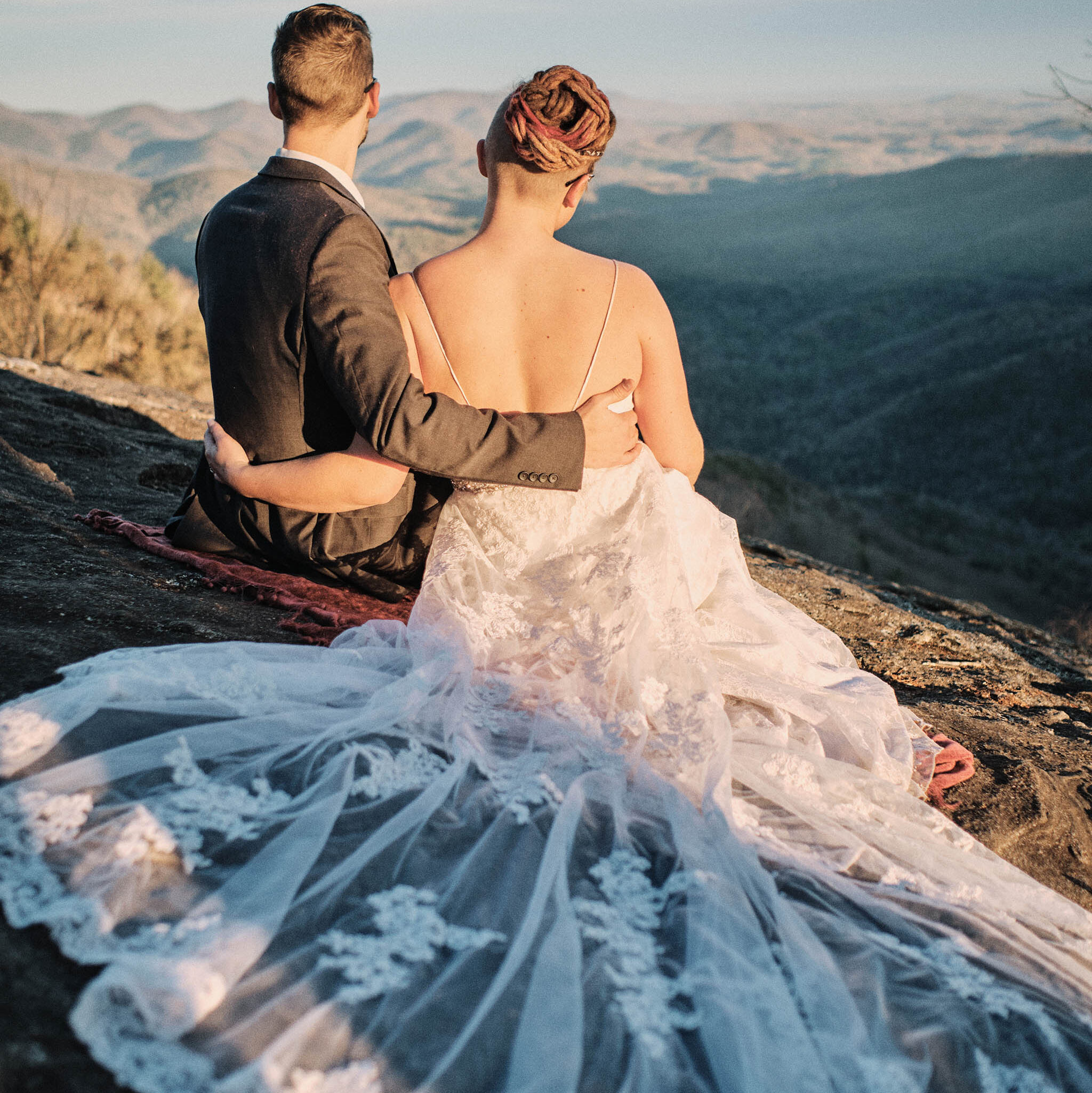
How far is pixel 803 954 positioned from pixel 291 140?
8.11 feet

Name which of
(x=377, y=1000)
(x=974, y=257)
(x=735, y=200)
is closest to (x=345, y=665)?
(x=377, y=1000)

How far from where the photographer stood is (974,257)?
155ft

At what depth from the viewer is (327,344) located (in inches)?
89.9

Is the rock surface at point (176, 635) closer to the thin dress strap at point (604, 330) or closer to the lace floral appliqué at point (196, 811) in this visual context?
the lace floral appliqué at point (196, 811)

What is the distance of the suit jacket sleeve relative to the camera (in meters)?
2.20

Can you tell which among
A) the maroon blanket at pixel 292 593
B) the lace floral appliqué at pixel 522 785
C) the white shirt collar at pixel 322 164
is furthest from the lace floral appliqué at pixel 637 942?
the white shirt collar at pixel 322 164

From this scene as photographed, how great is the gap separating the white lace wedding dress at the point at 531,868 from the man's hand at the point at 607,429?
77mm

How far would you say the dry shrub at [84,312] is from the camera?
9.59 meters

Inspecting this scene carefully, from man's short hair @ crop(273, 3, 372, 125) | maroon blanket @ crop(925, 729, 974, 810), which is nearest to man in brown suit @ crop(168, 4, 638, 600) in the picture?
man's short hair @ crop(273, 3, 372, 125)

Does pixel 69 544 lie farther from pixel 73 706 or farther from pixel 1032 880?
pixel 1032 880

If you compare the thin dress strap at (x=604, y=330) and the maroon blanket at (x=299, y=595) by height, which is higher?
the thin dress strap at (x=604, y=330)

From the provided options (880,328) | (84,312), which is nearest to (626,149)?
(880,328)

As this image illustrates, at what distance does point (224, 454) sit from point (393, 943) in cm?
178

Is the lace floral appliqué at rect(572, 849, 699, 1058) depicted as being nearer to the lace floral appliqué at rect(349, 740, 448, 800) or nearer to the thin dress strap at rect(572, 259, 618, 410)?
the lace floral appliqué at rect(349, 740, 448, 800)
